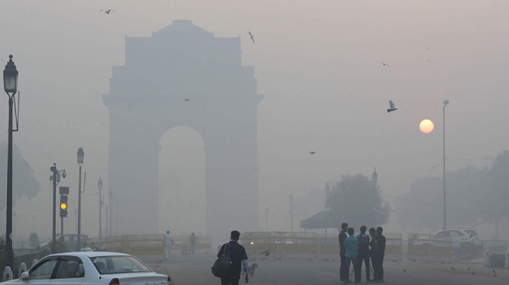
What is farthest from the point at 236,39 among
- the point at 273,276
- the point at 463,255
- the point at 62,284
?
the point at 62,284

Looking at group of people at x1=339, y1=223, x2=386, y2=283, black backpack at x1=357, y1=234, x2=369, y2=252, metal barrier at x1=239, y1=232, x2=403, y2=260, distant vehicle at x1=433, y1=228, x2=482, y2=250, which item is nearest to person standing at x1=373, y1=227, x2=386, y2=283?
group of people at x1=339, y1=223, x2=386, y2=283

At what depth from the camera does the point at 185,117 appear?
308 ft

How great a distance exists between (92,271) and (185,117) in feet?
267

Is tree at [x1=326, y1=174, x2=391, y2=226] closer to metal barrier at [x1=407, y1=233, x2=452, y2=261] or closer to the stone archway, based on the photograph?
the stone archway

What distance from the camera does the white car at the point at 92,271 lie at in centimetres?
1259

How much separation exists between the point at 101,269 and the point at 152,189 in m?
78.3

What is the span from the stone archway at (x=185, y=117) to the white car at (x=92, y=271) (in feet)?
241

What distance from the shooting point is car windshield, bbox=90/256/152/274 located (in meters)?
12.9

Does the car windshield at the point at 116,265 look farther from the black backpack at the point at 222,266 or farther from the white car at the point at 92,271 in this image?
the black backpack at the point at 222,266

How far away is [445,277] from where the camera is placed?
24859mm

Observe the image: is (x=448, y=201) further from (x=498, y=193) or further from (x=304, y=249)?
(x=304, y=249)

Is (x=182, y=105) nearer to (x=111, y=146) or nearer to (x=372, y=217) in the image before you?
(x=111, y=146)

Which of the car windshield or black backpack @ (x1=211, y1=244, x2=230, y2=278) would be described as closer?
the car windshield

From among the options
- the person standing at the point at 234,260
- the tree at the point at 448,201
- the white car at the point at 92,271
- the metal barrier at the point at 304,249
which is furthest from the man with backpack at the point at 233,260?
the tree at the point at 448,201
